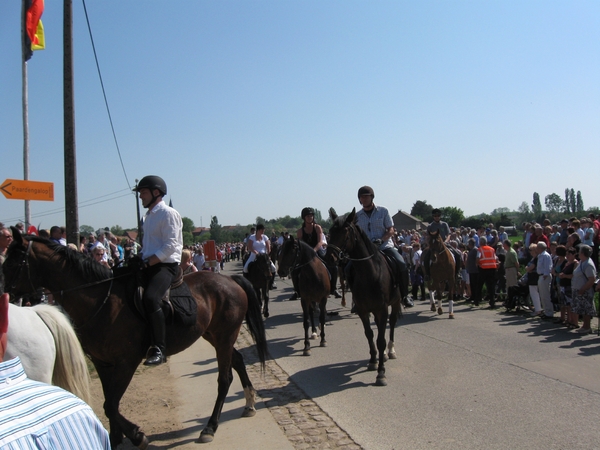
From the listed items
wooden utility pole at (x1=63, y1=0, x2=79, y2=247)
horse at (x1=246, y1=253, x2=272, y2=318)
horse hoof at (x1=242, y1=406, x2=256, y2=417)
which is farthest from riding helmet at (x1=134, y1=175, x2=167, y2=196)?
horse at (x1=246, y1=253, x2=272, y2=318)

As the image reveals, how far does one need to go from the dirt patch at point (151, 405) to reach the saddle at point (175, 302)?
45.6 inches

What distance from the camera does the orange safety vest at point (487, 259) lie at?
14352mm

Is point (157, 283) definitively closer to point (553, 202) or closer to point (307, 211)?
point (307, 211)

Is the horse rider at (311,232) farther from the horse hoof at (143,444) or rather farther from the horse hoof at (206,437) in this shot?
the horse hoof at (143,444)

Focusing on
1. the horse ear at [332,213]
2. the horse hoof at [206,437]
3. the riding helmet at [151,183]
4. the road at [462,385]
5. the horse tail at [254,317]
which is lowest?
the road at [462,385]

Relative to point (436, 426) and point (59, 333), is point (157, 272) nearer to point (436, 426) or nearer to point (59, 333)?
point (59, 333)

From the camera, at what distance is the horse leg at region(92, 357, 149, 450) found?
4766 mm

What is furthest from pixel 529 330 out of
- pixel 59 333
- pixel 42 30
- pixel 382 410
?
pixel 42 30

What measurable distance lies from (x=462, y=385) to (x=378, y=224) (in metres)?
3.12

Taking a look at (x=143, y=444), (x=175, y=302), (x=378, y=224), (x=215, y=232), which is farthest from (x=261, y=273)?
(x=215, y=232)

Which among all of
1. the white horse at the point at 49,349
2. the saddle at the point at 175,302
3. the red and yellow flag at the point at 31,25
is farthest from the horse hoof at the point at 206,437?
the red and yellow flag at the point at 31,25

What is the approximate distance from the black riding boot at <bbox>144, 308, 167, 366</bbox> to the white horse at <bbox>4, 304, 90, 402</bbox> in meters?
1.29

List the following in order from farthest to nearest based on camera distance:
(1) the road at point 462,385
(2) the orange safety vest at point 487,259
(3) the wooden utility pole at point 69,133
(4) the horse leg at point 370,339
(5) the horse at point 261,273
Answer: (2) the orange safety vest at point 487,259 < (5) the horse at point 261,273 < (3) the wooden utility pole at point 69,133 < (4) the horse leg at point 370,339 < (1) the road at point 462,385

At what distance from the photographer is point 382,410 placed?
609cm
